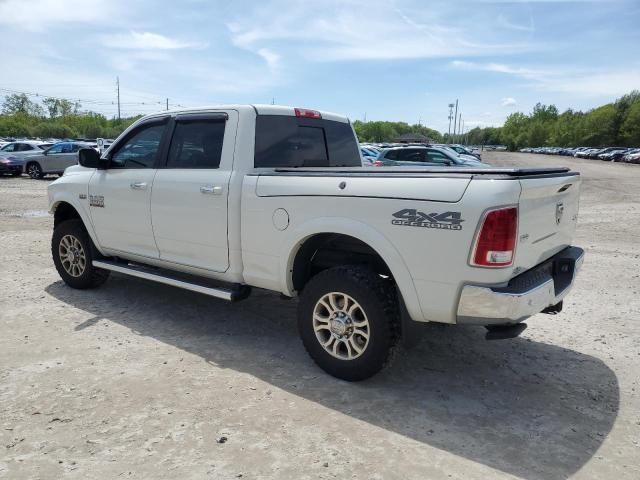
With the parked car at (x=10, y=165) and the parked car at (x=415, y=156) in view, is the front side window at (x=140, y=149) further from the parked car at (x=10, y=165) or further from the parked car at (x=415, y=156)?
the parked car at (x=10, y=165)

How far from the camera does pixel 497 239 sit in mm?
2943

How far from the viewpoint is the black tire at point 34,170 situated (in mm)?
22453

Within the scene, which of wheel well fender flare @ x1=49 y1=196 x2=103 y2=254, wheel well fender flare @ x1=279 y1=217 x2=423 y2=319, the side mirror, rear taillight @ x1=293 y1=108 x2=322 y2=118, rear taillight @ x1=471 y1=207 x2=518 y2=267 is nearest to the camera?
rear taillight @ x1=471 y1=207 x2=518 y2=267

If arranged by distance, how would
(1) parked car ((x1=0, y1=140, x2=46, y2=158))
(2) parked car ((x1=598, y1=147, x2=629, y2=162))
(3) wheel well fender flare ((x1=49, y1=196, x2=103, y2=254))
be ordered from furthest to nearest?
(2) parked car ((x1=598, y1=147, x2=629, y2=162)) < (1) parked car ((x1=0, y1=140, x2=46, y2=158)) < (3) wheel well fender flare ((x1=49, y1=196, x2=103, y2=254))

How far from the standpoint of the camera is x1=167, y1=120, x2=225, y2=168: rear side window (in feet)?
14.5

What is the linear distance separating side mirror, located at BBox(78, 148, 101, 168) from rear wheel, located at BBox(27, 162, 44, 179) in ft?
65.5

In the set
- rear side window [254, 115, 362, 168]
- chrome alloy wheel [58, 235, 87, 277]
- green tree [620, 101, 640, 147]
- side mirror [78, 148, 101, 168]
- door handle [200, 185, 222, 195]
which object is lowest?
chrome alloy wheel [58, 235, 87, 277]

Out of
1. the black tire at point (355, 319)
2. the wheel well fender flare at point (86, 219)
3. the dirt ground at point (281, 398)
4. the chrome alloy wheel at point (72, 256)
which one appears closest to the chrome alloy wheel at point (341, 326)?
the black tire at point (355, 319)

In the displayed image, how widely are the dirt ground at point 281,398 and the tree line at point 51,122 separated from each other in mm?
99838

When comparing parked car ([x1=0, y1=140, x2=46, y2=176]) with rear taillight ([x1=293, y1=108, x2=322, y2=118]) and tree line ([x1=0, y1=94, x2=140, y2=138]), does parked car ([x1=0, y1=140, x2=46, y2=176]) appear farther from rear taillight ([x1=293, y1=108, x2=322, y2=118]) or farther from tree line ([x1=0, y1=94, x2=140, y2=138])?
tree line ([x1=0, y1=94, x2=140, y2=138])

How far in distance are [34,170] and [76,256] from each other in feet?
64.5

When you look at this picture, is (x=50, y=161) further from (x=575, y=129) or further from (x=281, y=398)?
(x=575, y=129)

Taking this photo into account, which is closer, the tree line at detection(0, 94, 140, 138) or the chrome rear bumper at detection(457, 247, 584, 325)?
the chrome rear bumper at detection(457, 247, 584, 325)

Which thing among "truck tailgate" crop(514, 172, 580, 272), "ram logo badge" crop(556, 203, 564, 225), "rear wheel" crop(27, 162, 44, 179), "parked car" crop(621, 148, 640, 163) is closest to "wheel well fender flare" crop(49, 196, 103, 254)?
"truck tailgate" crop(514, 172, 580, 272)
